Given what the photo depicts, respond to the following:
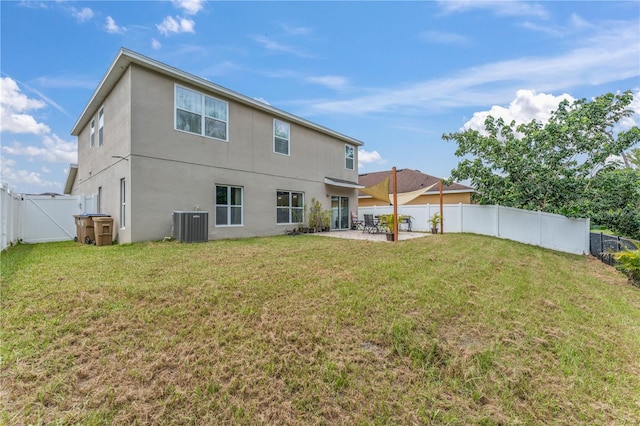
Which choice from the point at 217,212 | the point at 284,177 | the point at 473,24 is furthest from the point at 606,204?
the point at 217,212

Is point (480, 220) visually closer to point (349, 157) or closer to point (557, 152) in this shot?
point (557, 152)

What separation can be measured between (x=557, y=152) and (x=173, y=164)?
16.2m

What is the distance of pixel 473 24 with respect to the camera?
961 centimetres

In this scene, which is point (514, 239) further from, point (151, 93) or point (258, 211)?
point (151, 93)

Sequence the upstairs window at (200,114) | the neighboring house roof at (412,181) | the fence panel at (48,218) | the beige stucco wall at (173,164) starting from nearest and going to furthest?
1. the beige stucco wall at (173,164)
2. the upstairs window at (200,114)
3. the fence panel at (48,218)
4. the neighboring house roof at (412,181)

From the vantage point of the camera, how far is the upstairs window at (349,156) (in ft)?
57.0

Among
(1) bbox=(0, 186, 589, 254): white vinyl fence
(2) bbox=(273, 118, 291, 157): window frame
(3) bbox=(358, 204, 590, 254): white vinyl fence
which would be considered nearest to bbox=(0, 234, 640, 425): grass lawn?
(1) bbox=(0, 186, 589, 254): white vinyl fence

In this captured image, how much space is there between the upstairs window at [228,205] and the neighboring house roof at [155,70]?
12.0ft

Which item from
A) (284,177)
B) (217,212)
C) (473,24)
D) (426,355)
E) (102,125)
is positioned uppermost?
(473,24)

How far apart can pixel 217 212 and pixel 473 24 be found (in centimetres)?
1155

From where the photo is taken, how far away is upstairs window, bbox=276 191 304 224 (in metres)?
13.1

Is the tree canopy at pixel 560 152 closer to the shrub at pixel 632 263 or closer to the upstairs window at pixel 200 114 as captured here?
the shrub at pixel 632 263

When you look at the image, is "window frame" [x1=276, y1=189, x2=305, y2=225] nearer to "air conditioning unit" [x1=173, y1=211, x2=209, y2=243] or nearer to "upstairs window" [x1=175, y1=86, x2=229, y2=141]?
"upstairs window" [x1=175, y1=86, x2=229, y2=141]

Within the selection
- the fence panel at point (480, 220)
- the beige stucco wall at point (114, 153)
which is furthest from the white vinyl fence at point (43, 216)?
the fence panel at point (480, 220)
